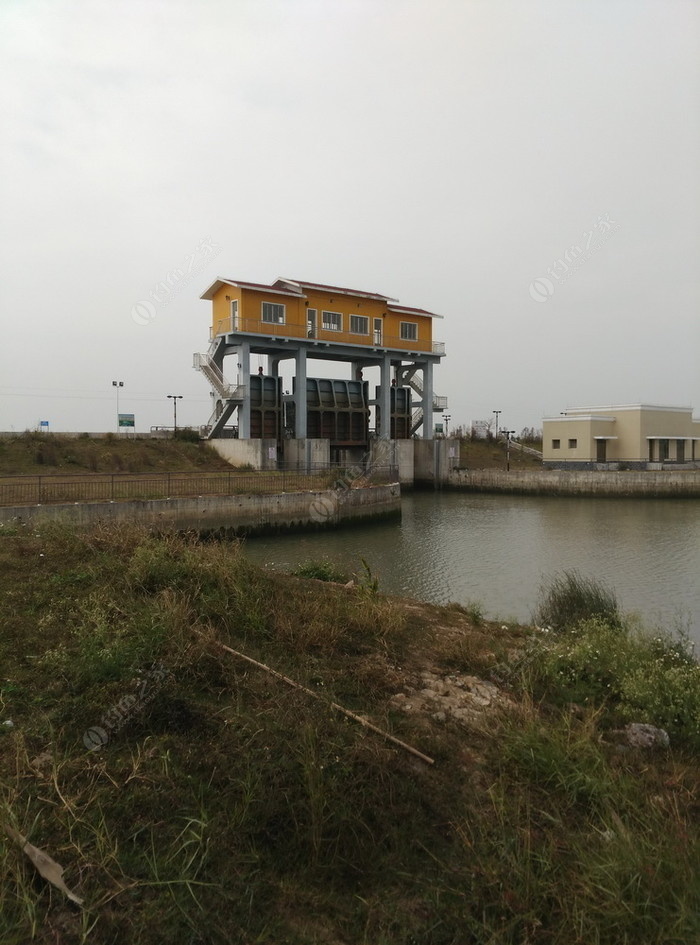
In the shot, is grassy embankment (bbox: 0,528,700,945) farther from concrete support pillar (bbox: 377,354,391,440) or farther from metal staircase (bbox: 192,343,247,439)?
concrete support pillar (bbox: 377,354,391,440)

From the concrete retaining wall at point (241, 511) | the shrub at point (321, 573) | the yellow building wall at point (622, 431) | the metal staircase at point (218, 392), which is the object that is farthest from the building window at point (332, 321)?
the shrub at point (321, 573)

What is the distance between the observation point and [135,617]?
17.8ft

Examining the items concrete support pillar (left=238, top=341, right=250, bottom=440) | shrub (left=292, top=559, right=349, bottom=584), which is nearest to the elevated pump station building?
concrete support pillar (left=238, top=341, right=250, bottom=440)

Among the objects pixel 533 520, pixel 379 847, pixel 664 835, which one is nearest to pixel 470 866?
pixel 379 847

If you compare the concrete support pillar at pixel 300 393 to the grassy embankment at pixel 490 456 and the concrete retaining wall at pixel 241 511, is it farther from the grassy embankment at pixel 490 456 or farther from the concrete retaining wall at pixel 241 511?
the grassy embankment at pixel 490 456

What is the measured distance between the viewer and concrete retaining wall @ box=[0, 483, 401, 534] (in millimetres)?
16891

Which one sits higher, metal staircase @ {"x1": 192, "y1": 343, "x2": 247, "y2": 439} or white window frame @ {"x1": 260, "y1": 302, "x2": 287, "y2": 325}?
white window frame @ {"x1": 260, "y1": 302, "x2": 287, "y2": 325}

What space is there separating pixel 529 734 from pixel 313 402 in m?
35.3

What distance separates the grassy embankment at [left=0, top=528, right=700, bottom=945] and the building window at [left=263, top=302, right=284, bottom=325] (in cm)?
2988

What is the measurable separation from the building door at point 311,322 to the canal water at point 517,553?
11422mm

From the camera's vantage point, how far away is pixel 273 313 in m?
34.6

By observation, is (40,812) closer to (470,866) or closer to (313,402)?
(470,866)

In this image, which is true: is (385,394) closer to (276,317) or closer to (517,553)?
(276,317)

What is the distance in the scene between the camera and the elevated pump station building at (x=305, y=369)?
110 feet
